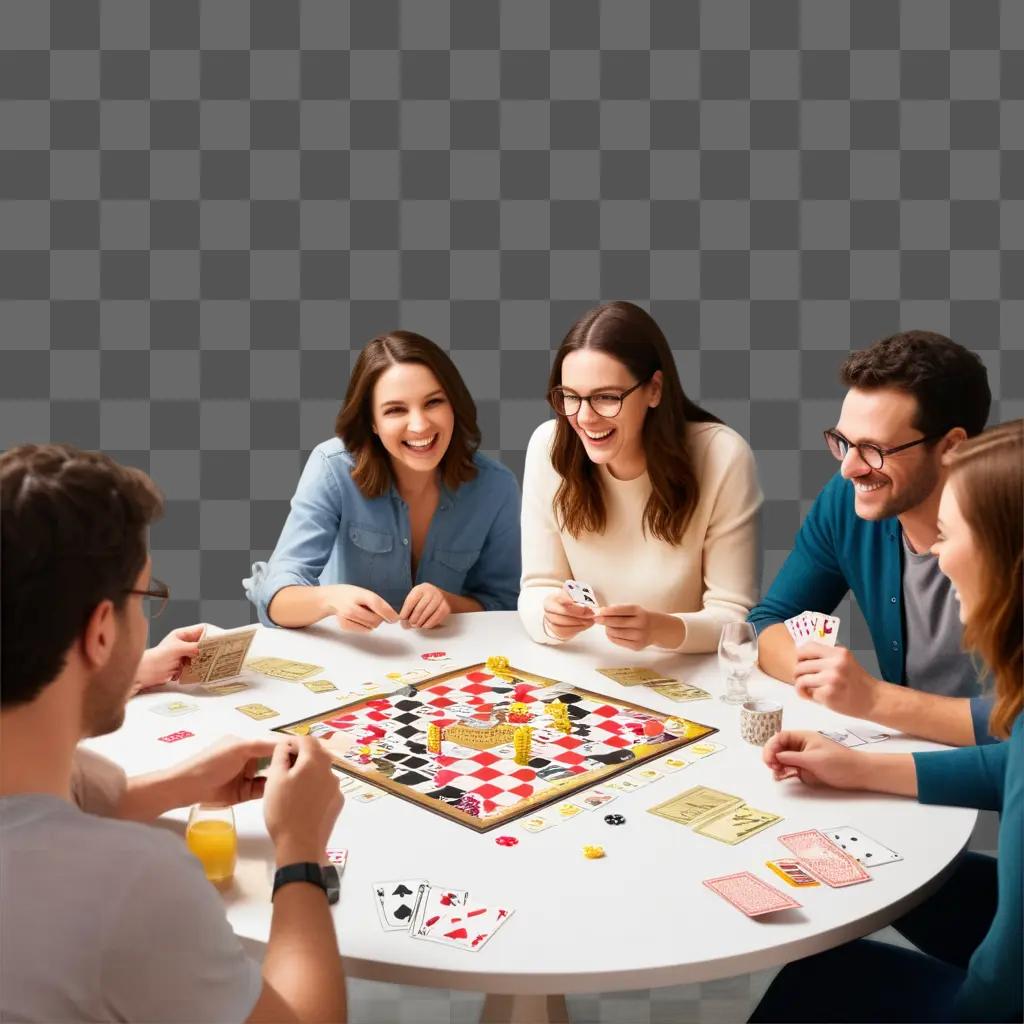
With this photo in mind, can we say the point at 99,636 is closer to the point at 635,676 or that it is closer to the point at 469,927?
the point at 469,927

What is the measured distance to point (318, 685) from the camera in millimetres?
3217

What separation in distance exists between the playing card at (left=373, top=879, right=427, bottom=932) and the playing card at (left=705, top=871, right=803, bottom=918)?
0.54 m

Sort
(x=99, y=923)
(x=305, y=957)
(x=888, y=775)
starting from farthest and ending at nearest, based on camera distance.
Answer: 1. (x=888, y=775)
2. (x=305, y=957)
3. (x=99, y=923)

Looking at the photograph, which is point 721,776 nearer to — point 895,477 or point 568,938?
point 568,938

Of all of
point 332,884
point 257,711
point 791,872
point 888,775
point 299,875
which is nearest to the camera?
point 299,875

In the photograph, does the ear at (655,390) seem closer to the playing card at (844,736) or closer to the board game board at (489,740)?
the board game board at (489,740)

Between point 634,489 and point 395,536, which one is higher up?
point 634,489

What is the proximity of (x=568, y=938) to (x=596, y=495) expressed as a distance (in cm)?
206

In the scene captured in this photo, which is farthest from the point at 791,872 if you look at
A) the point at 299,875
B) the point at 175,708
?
the point at 175,708

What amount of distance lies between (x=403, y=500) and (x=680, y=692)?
63.6 inches

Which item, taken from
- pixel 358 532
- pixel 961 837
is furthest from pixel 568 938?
pixel 358 532

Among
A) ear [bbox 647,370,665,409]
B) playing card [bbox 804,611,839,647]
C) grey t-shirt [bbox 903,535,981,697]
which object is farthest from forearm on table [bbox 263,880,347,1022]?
ear [bbox 647,370,665,409]

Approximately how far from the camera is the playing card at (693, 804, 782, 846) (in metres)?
2.37

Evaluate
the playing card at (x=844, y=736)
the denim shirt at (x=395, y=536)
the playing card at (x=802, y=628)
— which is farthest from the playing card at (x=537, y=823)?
the denim shirt at (x=395, y=536)
